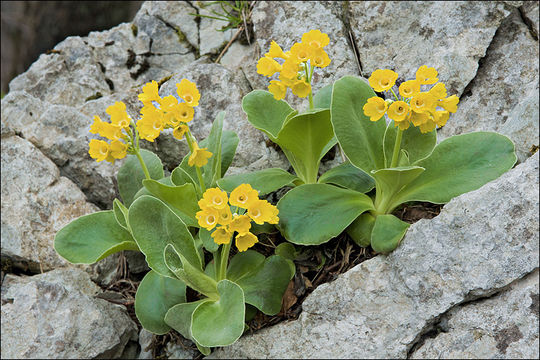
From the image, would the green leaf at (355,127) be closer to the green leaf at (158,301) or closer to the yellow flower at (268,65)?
the yellow flower at (268,65)

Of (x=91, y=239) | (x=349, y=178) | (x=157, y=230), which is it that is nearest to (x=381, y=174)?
(x=349, y=178)

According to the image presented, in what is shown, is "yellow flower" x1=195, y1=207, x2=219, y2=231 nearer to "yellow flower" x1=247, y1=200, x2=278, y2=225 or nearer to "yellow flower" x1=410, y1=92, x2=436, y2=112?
"yellow flower" x1=247, y1=200, x2=278, y2=225

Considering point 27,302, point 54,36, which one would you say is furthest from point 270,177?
point 54,36

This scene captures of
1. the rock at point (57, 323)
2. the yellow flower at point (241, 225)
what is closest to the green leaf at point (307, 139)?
the yellow flower at point (241, 225)

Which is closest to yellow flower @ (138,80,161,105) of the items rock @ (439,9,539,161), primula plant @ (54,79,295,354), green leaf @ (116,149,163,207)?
primula plant @ (54,79,295,354)

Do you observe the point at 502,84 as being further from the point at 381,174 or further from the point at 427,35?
the point at 381,174
